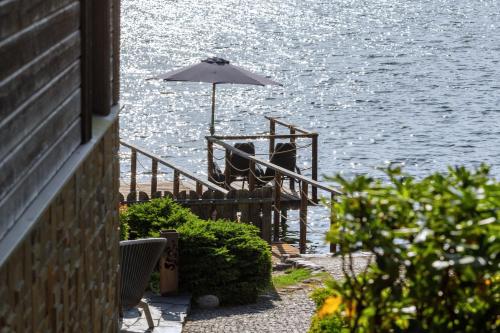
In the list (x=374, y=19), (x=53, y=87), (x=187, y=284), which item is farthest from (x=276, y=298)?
(x=374, y=19)

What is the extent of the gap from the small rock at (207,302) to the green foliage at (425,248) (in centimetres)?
740

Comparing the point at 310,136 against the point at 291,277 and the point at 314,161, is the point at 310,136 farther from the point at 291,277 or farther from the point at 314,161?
the point at 291,277

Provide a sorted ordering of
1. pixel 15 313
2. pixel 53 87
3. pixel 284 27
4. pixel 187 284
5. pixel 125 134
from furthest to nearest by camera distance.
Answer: pixel 284 27, pixel 125 134, pixel 187 284, pixel 53 87, pixel 15 313

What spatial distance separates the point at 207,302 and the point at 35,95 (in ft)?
20.6

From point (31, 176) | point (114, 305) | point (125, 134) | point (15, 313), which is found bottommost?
point (125, 134)

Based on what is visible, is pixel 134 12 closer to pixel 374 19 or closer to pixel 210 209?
pixel 374 19

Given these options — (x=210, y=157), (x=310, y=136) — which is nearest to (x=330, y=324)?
(x=210, y=157)

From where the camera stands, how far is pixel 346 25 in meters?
83.2

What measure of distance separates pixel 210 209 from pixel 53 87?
899 centimetres

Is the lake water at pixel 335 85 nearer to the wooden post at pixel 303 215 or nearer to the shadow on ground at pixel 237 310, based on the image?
the wooden post at pixel 303 215

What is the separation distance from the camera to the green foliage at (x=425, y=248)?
11.0 ft

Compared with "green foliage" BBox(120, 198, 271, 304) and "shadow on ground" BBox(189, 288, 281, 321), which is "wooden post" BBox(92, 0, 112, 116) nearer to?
"shadow on ground" BBox(189, 288, 281, 321)

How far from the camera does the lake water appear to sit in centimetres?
3781

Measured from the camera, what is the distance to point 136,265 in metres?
9.68
